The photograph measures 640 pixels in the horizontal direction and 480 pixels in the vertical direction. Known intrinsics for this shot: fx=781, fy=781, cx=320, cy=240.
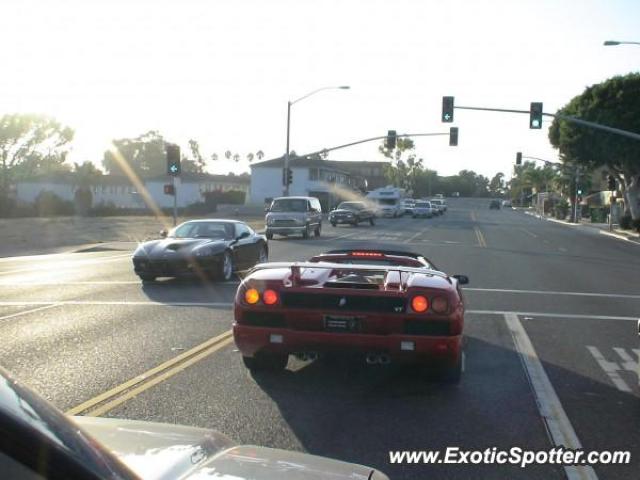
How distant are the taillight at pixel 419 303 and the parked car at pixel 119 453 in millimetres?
3983

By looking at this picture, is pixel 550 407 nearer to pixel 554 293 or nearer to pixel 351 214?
pixel 554 293

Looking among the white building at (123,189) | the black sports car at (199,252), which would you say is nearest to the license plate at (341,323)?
the black sports car at (199,252)

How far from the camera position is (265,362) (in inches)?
303

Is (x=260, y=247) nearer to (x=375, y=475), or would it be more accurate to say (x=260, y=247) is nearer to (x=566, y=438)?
(x=566, y=438)

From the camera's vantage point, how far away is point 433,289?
6895 mm

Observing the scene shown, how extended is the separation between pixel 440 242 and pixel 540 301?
19461 mm

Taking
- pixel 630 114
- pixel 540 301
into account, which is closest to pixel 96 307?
pixel 540 301

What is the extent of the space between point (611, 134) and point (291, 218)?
1032 inches

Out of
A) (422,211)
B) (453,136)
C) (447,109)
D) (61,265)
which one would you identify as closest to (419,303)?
(61,265)

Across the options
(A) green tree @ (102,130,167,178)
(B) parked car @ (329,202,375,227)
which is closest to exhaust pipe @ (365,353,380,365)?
(B) parked car @ (329,202,375,227)

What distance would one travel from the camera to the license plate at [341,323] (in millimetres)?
6840

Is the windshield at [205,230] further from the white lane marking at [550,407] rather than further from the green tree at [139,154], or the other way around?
the green tree at [139,154]

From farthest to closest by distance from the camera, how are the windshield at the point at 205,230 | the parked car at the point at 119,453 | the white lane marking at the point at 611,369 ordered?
1. the windshield at the point at 205,230
2. the white lane marking at the point at 611,369
3. the parked car at the point at 119,453

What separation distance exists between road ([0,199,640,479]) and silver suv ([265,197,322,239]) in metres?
19.3
